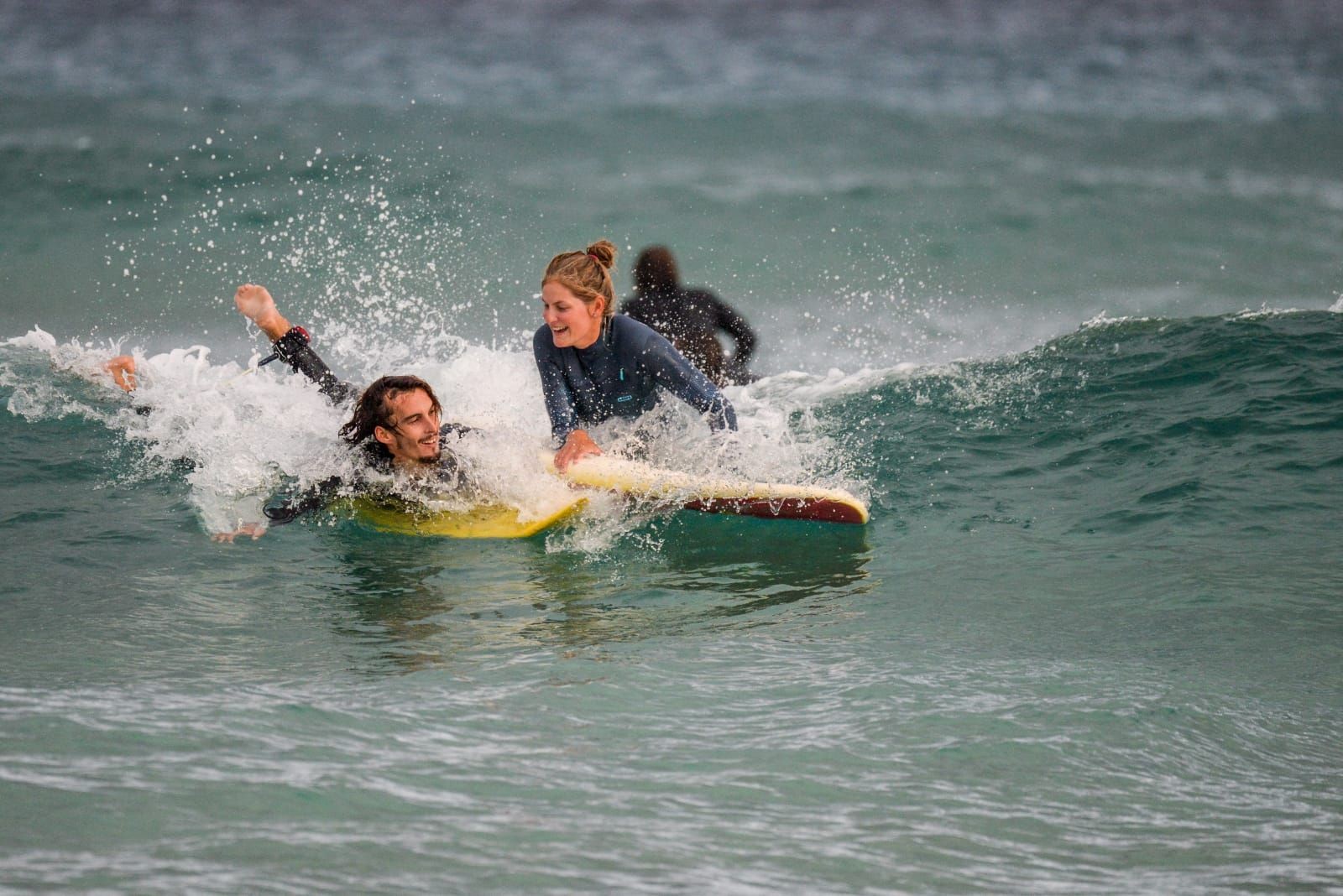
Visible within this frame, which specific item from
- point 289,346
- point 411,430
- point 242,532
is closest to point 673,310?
Result: point 289,346

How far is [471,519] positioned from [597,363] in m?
0.91

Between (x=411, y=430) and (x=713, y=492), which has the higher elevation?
(x=411, y=430)

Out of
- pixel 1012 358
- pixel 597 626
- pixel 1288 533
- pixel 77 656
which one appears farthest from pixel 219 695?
pixel 1012 358

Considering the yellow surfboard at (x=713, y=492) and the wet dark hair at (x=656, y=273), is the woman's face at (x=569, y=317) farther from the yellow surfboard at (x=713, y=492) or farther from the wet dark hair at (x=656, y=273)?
the wet dark hair at (x=656, y=273)

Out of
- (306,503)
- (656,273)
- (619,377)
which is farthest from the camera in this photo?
(656,273)

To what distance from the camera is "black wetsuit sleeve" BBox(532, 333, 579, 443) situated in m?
5.88

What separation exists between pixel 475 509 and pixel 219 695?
2.10 m

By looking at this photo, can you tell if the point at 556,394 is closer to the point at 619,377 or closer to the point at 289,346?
the point at 619,377

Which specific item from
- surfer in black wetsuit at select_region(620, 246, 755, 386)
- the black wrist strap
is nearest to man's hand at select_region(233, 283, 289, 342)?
the black wrist strap

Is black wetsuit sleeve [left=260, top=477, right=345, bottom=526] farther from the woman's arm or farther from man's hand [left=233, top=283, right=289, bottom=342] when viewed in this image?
man's hand [left=233, top=283, right=289, bottom=342]

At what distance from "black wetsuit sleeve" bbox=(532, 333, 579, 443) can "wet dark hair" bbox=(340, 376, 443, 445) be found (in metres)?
0.52

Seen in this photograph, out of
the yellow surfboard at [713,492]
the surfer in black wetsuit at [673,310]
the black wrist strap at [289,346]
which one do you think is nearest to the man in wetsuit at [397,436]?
the yellow surfboard at [713,492]

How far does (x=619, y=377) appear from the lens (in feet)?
19.6

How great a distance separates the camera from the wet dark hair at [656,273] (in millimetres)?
7504
